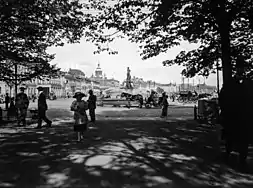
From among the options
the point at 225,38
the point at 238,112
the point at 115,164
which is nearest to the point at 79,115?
the point at 115,164

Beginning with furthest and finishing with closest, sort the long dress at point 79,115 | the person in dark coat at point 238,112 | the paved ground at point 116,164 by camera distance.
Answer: the long dress at point 79,115 < the person in dark coat at point 238,112 < the paved ground at point 116,164

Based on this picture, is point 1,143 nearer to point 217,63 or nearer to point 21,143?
point 21,143

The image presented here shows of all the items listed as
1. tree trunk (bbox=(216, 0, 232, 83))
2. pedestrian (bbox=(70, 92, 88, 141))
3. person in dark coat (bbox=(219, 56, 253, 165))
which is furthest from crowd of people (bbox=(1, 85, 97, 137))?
tree trunk (bbox=(216, 0, 232, 83))

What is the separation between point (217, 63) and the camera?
52.1 feet

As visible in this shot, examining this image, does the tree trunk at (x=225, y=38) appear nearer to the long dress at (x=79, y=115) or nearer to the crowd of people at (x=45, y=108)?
the crowd of people at (x=45, y=108)

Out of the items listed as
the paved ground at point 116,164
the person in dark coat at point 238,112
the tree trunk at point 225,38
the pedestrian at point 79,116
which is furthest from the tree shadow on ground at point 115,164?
the tree trunk at point 225,38

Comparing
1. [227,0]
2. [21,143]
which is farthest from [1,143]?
[227,0]

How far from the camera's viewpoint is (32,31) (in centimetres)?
1280

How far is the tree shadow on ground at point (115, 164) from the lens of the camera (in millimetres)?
4742

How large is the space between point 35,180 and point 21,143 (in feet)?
13.5

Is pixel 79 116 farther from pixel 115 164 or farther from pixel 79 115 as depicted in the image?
pixel 115 164

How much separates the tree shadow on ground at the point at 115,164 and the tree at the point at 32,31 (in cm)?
486

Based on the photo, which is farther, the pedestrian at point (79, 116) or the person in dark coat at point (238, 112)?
the pedestrian at point (79, 116)

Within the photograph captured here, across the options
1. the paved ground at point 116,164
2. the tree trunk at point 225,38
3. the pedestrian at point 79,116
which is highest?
the tree trunk at point 225,38
